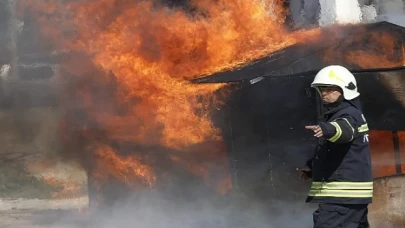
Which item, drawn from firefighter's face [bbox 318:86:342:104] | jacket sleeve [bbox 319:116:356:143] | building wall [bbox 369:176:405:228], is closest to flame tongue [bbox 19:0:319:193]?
building wall [bbox 369:176:405:228]

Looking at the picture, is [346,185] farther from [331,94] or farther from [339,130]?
[331,94]

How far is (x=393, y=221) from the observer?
6.61 metres

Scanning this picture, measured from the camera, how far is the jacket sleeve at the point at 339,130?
13.6 ft

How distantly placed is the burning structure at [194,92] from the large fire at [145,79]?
0.02 metres

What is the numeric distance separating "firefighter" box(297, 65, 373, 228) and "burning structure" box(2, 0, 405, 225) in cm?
296

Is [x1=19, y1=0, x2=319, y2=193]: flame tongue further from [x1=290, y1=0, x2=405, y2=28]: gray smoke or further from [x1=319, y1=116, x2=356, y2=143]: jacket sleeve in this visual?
[x1=319, y1=116, x2=356, y2=143]: jacket sleeve

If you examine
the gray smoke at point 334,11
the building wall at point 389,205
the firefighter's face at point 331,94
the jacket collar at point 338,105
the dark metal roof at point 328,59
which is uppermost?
the gray smoke at point 334,11

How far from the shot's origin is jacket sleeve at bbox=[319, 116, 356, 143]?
4.14 metres

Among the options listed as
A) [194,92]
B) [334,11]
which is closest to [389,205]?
[194,92]

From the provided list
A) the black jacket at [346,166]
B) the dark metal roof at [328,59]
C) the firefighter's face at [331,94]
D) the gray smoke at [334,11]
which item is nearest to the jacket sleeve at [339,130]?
→ the black jacket at [346,166]

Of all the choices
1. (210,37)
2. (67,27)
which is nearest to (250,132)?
(210,37)

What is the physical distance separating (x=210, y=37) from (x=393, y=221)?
164 inches

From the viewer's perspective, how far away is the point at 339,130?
420 cm

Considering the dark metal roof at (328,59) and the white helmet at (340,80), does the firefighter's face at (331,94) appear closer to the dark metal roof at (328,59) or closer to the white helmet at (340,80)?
the white helmet at (340,80)
